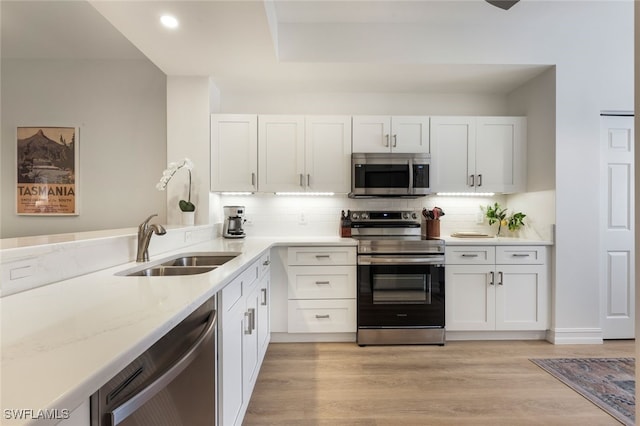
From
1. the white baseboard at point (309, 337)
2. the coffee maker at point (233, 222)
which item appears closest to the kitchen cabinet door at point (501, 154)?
the white baseboard at point (309, 337)

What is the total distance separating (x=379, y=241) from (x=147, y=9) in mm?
2415

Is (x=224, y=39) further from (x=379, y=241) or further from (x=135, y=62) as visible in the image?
(x=379, y=241)

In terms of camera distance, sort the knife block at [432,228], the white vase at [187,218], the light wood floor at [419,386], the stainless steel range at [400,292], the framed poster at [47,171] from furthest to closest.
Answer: the framed poster at [47,171]
the knife block at [432,228]
the white vase at [187,218]
the stainless steel range at [400,292]
the light wood floor at [419,386]

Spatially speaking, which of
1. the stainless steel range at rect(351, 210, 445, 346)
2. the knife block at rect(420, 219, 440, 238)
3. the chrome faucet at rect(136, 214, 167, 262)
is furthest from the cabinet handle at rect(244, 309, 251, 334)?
the knife block at rect(420, 219, 440, 238)

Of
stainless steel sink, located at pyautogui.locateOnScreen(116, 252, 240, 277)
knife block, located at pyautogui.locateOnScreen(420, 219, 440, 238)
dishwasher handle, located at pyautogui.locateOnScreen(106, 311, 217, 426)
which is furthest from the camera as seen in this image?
knife block, located at pyautogui.locateOnScreen(420, 219, 440, 238)

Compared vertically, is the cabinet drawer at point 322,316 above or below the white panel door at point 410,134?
below

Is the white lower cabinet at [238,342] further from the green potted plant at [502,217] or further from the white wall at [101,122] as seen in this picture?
the green potted plant at [502,217]

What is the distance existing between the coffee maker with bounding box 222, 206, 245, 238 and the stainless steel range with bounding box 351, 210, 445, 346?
1212 mm

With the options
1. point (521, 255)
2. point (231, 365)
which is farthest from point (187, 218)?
point (521, 255)

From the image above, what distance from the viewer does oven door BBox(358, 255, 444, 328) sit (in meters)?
2.76

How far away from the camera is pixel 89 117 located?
11.1 feet

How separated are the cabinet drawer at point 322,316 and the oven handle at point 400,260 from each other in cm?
39

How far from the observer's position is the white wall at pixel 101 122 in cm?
336

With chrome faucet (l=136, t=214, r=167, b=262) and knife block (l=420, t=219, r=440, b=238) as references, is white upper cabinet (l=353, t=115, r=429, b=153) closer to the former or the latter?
knife block (l=420, t=219, r=440, b=238)
